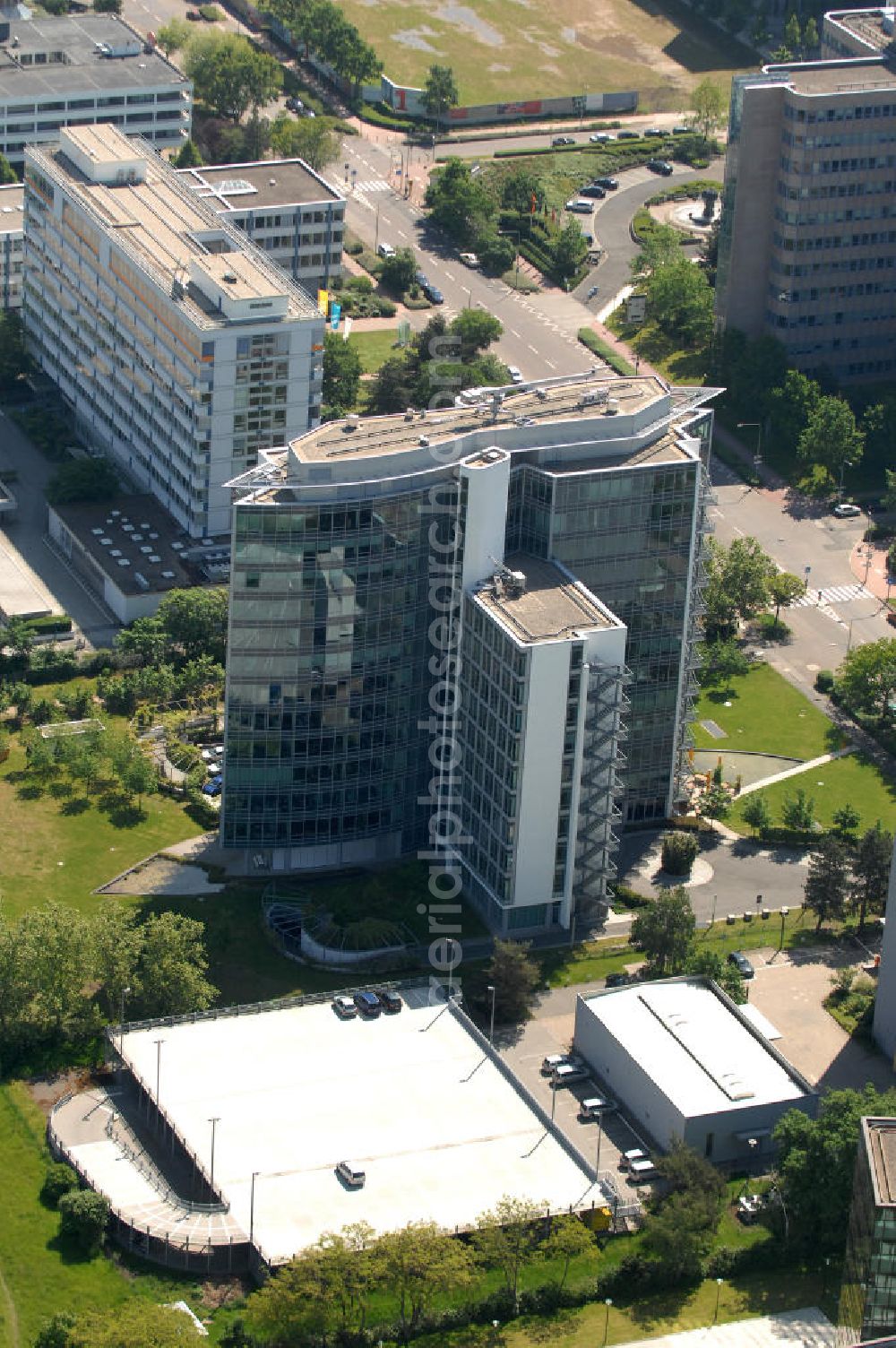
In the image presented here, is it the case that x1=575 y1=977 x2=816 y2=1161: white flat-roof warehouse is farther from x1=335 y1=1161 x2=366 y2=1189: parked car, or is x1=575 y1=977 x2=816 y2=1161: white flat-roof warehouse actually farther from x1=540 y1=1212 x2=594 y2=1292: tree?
x1=335 y1=1161 x2=366 y2=1189: parked car

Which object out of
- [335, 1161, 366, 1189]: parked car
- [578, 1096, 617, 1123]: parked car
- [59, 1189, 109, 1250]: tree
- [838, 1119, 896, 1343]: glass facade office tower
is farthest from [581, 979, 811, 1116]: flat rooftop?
[59, 1189, 109, 1250]: tree

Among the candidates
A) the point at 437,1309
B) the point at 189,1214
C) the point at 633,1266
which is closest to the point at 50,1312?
the point at 189,1214

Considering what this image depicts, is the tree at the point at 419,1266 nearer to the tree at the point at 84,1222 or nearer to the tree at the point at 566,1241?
the tree at the point at 566,1241

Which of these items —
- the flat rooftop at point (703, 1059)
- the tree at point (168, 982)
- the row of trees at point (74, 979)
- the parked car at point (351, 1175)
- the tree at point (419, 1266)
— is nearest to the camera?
the tree at point (419, 1266)

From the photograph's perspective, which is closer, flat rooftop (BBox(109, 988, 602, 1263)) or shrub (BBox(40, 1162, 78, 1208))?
flat rooftop (BBox(109, 988, 602, 1263))

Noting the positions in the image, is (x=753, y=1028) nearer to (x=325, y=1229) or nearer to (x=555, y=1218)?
(x=555, y=1218)

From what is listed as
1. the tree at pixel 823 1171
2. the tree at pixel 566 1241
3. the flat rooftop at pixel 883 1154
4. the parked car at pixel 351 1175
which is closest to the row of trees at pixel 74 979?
the parked car at pixel 351 1175

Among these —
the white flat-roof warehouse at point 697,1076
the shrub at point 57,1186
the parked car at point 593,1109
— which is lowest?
the parked car at point 593,1109
